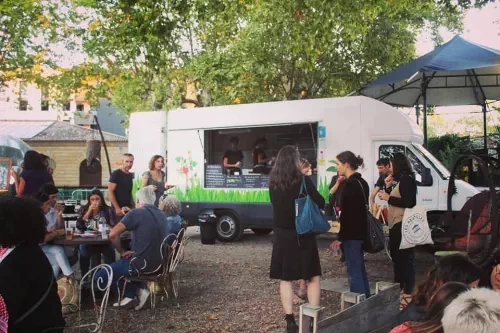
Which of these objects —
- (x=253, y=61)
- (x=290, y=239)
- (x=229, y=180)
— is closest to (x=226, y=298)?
(x=290, y=239)

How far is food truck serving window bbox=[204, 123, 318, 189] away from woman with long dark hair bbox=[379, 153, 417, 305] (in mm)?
6223

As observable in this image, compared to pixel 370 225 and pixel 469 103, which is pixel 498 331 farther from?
pixel 469 103

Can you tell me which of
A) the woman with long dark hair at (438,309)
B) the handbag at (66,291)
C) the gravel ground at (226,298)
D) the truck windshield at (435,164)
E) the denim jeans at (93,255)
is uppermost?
the truck windshield at (435,164)

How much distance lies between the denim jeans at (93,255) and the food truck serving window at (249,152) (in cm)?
590

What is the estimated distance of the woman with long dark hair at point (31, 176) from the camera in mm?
8414

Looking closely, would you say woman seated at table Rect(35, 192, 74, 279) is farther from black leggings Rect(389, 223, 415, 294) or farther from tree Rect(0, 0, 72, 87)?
tree Rect(0, 0, 72, 87)

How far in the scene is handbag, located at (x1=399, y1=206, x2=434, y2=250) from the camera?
632cm

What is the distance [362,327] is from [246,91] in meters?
18.7

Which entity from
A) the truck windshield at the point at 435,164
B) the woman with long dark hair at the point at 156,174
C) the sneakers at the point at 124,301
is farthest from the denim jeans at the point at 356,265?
the truck windshield at the point at 435,164

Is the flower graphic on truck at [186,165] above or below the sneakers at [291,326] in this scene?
above

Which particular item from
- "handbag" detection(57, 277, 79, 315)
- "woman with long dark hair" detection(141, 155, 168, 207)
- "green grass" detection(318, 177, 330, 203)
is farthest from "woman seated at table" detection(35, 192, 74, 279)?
"green grass" detection(318, 177, 330, 203)

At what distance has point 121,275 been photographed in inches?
254

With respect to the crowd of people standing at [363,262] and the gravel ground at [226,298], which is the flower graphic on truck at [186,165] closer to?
the gravel ground at [226,298]

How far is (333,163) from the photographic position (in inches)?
479
